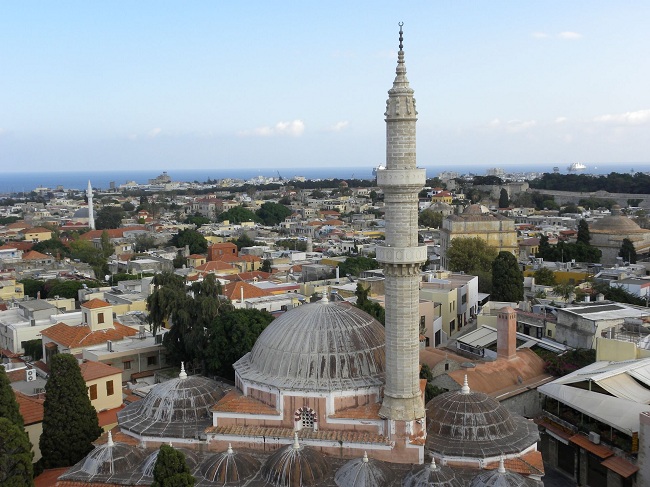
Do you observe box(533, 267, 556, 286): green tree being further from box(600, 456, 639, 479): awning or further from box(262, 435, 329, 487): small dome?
box(262, 435, 329, 487): small dome

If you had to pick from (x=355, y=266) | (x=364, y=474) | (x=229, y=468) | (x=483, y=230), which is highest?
(x=483, y=230)

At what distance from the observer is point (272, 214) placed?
99188mm

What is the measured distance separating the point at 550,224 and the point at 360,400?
64644 mm

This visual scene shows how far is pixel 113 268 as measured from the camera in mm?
56219

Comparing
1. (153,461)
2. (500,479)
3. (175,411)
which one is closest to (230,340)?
(175,411)

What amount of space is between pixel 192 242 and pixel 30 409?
45673 mm

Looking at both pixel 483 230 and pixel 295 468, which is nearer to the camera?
pixel 295 468

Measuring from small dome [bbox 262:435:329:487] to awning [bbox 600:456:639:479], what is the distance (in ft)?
27.7

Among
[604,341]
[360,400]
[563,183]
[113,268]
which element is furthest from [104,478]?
[563,183]

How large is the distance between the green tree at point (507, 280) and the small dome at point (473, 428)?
20.8 meters

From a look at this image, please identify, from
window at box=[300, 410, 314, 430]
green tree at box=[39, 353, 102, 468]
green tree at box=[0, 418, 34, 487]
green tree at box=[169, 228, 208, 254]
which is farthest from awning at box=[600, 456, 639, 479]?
green tree at box=[169, 228, 208, 254]

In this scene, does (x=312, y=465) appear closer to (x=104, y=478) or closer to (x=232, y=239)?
(x=104, y=478)

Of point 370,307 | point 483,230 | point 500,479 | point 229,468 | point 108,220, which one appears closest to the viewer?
point 500,479

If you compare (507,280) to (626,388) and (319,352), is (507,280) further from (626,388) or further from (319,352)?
(319,352)
